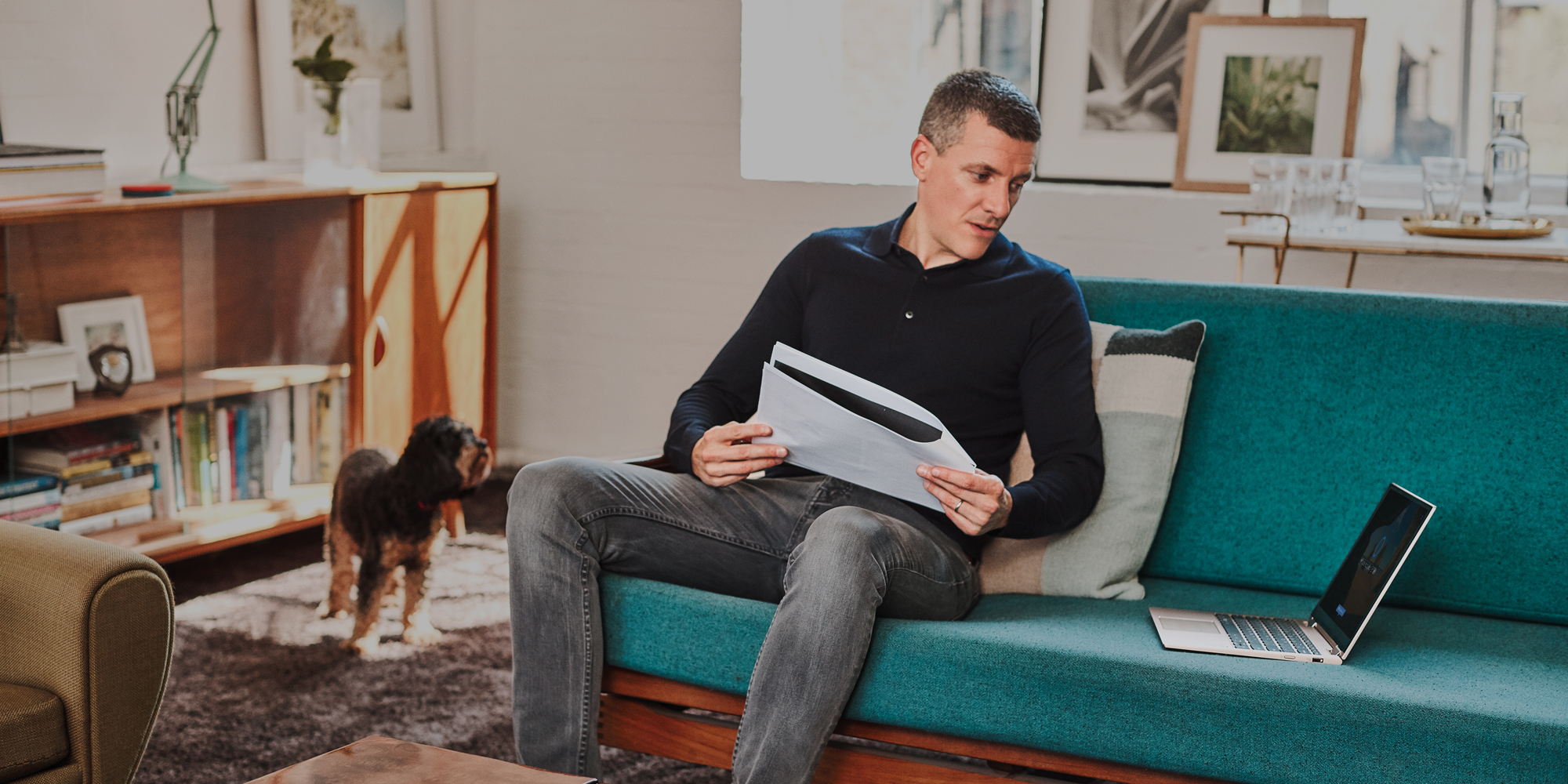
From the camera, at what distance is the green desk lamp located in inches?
120

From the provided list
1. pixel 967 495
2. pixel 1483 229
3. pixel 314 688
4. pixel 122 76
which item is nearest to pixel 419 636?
pixel 314 688

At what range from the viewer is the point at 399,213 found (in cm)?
346

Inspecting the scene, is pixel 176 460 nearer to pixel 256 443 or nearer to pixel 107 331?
pixel 256 443

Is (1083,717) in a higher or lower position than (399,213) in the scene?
lower

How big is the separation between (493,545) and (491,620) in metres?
0.60

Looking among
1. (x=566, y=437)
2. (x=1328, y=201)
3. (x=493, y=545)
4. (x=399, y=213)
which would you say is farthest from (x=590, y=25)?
(x=1328, y=201)

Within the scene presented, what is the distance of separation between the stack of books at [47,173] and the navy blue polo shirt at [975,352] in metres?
1.51

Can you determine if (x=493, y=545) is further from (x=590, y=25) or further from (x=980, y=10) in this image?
(x=980, y=10)

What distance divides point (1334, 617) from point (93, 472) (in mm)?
2475

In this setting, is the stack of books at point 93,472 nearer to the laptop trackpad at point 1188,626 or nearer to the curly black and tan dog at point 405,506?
the curly black and tan dog at point 405,506

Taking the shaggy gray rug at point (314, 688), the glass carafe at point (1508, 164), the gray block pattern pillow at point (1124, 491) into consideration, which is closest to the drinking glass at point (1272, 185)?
the glass carafe at point (1508, 164)

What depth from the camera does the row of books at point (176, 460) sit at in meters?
2.77

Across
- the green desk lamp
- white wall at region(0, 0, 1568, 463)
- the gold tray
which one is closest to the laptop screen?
the gold tray

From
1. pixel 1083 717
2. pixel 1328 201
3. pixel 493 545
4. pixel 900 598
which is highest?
pixel 1328 201
